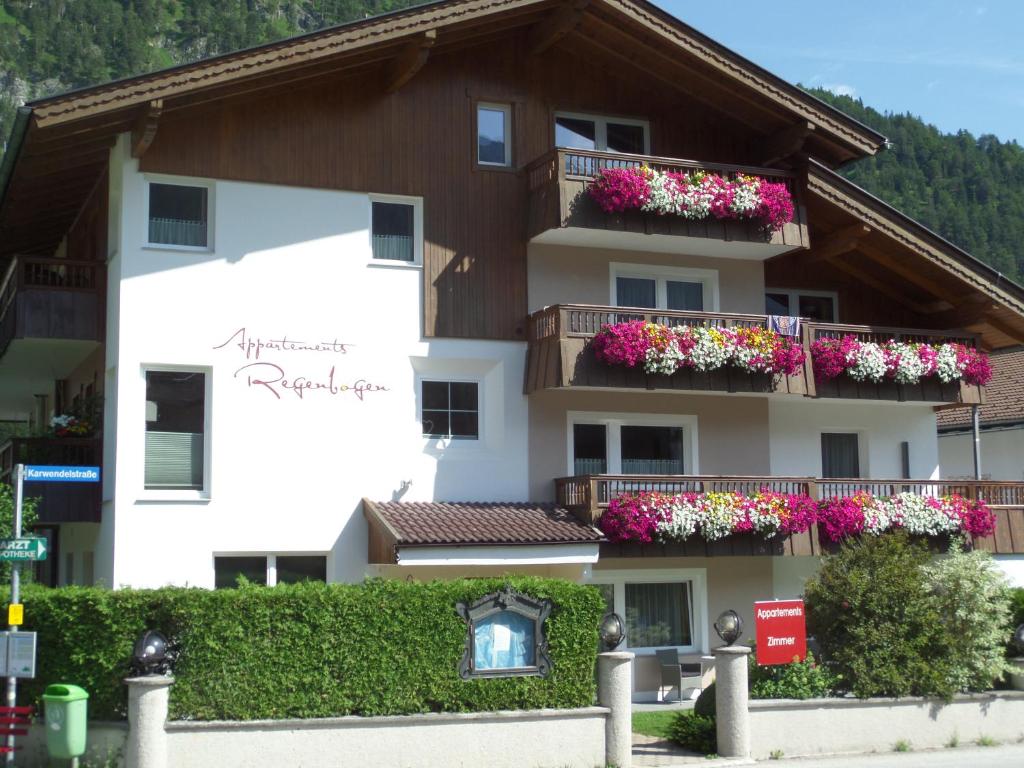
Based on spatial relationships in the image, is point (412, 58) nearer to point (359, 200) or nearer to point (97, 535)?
point (359, 200)

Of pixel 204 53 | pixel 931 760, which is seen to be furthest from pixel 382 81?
pixel 204 53

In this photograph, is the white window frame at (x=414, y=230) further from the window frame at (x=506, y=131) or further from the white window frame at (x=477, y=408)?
the white window frame at (x=477, y=408)

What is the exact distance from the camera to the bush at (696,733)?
57.7 feet

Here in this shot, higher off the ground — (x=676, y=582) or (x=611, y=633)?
(x=676, y=582)

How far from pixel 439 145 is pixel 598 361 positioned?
15.1 ft

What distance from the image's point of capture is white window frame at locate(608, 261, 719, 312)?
24.5 metres

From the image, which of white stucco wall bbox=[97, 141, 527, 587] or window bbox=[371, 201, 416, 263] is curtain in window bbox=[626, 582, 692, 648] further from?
window bbox=[371, 201, 416, 263]

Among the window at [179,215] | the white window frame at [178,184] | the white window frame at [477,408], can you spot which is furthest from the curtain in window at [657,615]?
the window at [179,215]

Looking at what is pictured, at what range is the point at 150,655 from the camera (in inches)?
578

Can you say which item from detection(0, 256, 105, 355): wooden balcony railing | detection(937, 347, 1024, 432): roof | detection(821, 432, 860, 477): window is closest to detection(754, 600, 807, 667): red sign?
detection(821, 432, 860, 477): window

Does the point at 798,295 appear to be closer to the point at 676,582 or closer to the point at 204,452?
the point at 676,582

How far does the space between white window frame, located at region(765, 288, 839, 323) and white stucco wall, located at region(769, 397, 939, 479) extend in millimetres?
1994

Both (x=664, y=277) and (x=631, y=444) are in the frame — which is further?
(x=664, y=277)

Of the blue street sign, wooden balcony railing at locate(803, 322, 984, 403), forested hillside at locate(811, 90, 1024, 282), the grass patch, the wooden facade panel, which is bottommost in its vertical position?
the grass patch
